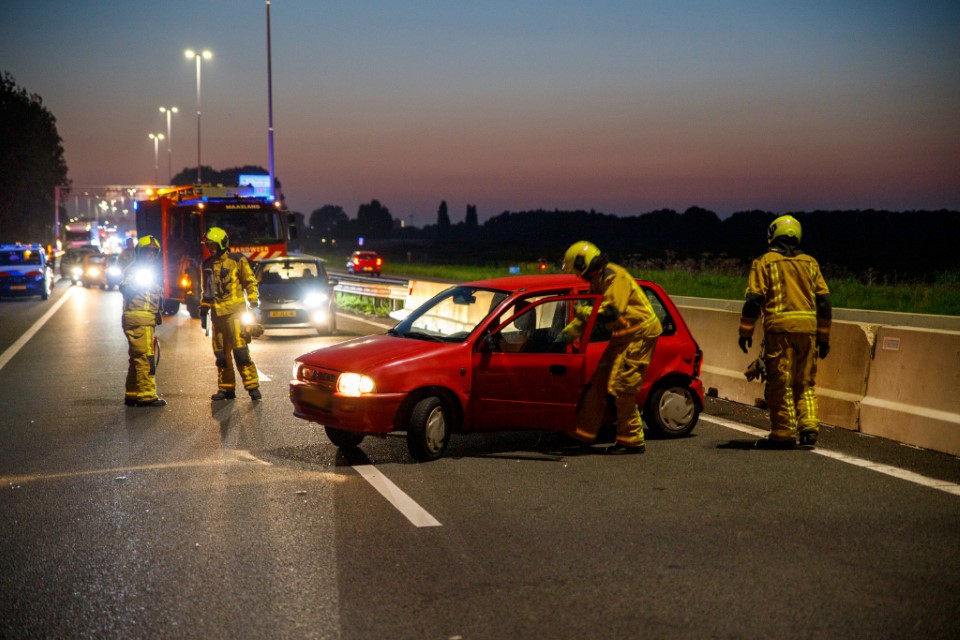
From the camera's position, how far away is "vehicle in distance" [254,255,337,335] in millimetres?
19844

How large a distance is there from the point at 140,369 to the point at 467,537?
645cm

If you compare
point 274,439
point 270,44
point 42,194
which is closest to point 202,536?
point 274,439

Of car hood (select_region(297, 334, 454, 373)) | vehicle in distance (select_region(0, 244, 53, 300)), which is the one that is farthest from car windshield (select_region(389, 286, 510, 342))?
vehicle in distance (select_region(0, 244, 53, 300))

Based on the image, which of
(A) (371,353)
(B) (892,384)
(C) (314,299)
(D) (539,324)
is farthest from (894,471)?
(C) (314,299)

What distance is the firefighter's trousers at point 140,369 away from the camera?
11234mm

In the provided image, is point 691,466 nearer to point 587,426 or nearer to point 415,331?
point 587,426

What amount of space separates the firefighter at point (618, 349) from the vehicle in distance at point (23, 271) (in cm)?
2955

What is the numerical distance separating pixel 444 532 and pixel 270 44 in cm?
4136

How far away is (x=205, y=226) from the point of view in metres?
24.5

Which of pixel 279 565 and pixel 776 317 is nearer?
pixel 279 565

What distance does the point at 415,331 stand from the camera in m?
8.83

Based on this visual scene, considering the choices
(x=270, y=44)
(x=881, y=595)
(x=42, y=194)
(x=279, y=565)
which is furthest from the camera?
(x=42, y=194)

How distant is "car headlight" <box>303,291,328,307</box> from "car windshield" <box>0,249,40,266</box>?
60.0 feet

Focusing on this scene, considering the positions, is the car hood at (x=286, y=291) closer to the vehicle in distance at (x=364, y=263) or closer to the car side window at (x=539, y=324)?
the car side window at (x=539, y=324)
